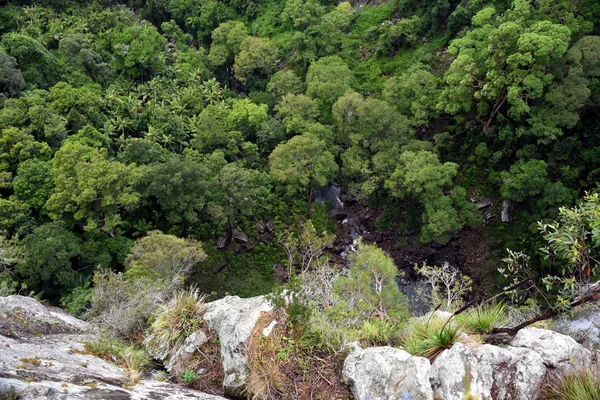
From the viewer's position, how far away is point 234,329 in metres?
6.44

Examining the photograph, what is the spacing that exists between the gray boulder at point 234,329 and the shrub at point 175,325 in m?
0.25

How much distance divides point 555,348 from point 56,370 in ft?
21.4

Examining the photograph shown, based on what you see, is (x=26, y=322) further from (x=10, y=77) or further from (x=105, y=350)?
(x=10, y=77)

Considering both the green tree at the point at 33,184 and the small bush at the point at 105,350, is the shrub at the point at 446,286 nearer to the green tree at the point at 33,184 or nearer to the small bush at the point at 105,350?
the small bush at the point at 105,350

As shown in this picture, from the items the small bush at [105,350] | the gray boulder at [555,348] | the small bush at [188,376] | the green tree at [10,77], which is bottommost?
the small bush at [188,376]

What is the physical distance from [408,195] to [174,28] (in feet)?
90.9

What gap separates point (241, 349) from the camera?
19.9 ft

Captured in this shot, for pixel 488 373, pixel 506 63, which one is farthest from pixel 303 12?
pixel 488 373

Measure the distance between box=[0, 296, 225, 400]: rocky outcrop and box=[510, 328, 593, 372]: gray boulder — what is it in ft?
14.4

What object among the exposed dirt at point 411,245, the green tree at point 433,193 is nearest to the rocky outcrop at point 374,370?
the green tree at point 433,193

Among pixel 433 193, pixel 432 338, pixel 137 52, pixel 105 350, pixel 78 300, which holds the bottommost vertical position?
pixel 433 193

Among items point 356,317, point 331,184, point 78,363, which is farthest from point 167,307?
point 331,184

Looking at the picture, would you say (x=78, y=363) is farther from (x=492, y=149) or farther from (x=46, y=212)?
(x=492, y=149)

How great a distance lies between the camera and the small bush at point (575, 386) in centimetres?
439
